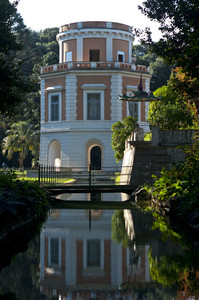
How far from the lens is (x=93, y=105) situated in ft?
132

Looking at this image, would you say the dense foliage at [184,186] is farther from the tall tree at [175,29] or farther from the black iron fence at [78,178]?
the black iron fence at [78,178]

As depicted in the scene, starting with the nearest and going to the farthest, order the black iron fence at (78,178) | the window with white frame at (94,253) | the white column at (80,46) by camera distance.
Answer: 1. the window with white frame at (94,253)
2. the black iron fence at (78,178)
3. the white column at (80,46)

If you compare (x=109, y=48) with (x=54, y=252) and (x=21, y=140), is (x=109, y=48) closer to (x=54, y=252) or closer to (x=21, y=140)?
(x=21, y=140)

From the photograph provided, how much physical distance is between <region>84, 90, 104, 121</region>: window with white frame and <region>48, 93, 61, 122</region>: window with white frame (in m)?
2.50

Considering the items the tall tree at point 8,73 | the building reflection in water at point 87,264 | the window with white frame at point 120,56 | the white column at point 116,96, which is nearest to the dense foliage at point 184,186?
the building reflection in water at point 87,264

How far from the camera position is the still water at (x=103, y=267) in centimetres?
581

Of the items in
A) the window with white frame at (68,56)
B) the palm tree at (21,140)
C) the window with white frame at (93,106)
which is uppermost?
the window with white frame at (68,56)

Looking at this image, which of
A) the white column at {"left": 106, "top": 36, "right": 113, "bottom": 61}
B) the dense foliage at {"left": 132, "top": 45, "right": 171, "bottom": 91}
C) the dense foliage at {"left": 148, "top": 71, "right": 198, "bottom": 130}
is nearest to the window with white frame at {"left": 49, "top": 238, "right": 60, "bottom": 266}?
the dense foliage at {"left": 148, "top": 71, "right": 198, "bottom": 130}

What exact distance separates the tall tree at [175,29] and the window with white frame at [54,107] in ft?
76.1

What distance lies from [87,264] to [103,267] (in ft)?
1.08

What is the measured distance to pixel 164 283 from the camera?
6.23m

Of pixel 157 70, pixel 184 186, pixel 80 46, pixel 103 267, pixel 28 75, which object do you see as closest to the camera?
pixel 103 267

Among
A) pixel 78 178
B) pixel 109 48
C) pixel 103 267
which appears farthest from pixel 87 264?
pixel 109 48

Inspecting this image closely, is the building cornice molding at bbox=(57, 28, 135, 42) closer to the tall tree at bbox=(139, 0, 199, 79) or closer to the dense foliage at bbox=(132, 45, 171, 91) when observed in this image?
the dense foliage at bbox=(132, 45, 171, 91)
